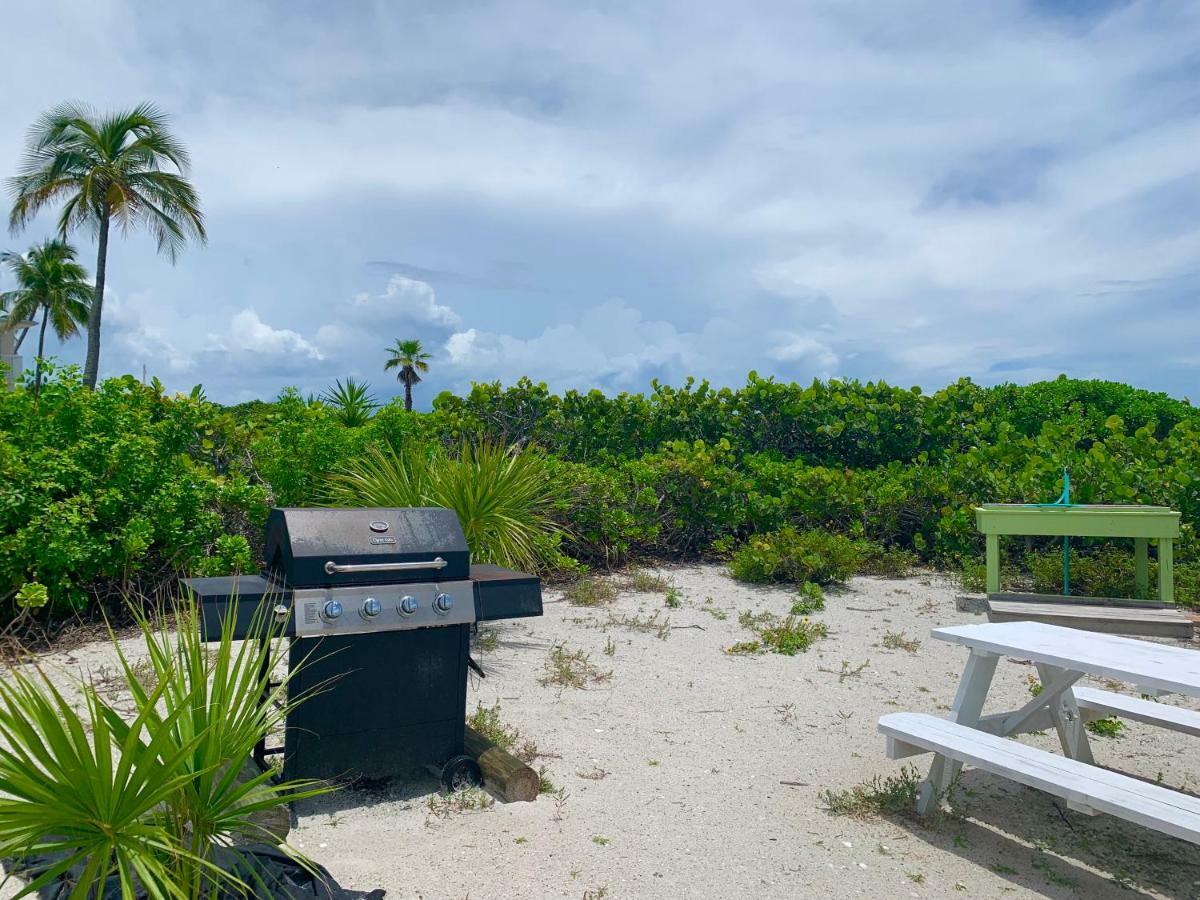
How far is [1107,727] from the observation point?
15.2 ft

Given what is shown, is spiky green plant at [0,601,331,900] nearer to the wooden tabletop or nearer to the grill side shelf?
the grill side shelf

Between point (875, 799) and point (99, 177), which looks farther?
point (99, 177)

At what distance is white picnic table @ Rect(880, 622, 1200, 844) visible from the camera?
114 inches

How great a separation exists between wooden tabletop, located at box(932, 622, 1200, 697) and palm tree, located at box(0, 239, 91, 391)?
134ft

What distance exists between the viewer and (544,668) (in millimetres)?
5461

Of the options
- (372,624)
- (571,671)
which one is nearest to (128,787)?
(372,624)

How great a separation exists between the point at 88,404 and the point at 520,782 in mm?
4430

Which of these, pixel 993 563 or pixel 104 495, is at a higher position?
pixel 104 495

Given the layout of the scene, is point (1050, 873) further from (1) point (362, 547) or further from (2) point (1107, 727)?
(1) point (362, 547)

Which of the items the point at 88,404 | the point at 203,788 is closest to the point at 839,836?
the point at 203,788

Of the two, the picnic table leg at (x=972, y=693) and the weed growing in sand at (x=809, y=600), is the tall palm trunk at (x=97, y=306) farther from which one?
the picnic table leg at (x=972, y=693)

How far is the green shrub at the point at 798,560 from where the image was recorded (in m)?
8.30

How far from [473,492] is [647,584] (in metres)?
2.71

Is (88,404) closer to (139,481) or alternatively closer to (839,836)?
(139,481)
